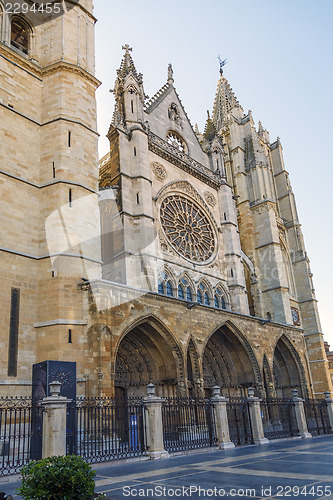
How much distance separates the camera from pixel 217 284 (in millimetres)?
22344

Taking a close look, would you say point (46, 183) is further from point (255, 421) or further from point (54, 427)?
point (255, 421)

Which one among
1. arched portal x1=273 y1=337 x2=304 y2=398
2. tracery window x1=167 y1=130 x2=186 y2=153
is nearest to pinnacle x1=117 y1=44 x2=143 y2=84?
tracery window x1=167 y1=130 x2=186 y2=153

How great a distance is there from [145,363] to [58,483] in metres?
11.9

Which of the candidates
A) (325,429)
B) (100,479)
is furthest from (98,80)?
(325,429)

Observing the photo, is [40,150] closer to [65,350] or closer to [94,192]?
[94,192]

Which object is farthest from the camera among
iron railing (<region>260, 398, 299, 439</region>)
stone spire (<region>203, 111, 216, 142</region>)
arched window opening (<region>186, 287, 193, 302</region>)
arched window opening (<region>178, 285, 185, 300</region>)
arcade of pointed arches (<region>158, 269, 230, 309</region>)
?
stone spire (<region>203, 111, 216, 142</region>)

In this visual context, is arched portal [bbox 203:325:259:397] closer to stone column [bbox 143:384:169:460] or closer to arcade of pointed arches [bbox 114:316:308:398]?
arcade of pointed arches [bbox 114:316:308:398]

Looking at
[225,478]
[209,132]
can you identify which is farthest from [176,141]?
[225,478]

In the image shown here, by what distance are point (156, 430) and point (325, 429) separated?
429 inches

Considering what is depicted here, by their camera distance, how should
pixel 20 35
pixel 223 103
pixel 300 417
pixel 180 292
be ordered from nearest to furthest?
1. pixel 300 417
2. pixel 20 35
3. pixel 180 292
4. pixel 223 103

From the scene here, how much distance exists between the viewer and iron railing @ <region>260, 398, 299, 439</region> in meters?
14.8

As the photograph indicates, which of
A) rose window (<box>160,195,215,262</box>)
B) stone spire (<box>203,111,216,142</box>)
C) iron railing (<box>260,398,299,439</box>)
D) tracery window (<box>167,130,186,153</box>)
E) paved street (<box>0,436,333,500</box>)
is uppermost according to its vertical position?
stone spire (<box>203,111,216,142</box>)

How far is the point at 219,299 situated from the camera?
22.2 meters

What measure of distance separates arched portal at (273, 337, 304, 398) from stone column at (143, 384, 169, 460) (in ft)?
43.9
